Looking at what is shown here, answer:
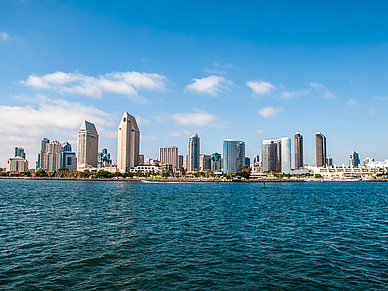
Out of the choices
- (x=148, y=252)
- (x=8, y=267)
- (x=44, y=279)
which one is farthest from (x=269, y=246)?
(x=8, y=267)

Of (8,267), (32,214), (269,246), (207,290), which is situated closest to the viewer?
(207,290)

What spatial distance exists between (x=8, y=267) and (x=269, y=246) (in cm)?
1931

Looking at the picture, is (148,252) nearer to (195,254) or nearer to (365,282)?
(195,254)

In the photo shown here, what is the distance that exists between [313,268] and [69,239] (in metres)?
20.4

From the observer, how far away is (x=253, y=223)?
35906 mm

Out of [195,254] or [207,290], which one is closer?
[207,290]

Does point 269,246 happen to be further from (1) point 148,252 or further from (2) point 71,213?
(2) point 71,213

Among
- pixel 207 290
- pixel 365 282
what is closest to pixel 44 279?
pixel 207 290

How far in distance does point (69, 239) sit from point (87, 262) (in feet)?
24.7

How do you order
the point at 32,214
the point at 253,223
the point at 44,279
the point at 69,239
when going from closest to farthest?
1. the point at 44,279
2. the point at 69,239
3. the point at 253,223
4. the point at 32,214

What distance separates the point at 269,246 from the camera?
81.3 ft

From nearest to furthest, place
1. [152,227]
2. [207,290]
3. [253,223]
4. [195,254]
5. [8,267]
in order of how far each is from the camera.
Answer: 1. [207,290]
2. [8,267]
3. [195,254]
4. [152,227]
5. [253,223]

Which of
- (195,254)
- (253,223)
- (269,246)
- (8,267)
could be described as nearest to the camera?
(8,267)

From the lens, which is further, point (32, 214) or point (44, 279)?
point (32, 214)
